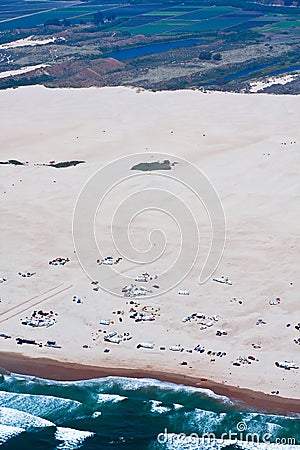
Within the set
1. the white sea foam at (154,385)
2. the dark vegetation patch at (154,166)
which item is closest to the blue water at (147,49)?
the dark vegetation patch at (154,166)

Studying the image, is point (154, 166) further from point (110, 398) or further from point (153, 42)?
point (153, 42)

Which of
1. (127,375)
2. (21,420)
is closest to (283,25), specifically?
(127,375)

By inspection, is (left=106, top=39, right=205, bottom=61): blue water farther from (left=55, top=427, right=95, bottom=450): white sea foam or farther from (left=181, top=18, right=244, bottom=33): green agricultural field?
(left=55, top=427, right=95, bottom=450): white sea foam

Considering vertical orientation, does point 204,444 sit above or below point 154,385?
below

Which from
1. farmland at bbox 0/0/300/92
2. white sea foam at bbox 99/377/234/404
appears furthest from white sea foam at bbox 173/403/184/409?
farmland at bbox 0/0/300/92

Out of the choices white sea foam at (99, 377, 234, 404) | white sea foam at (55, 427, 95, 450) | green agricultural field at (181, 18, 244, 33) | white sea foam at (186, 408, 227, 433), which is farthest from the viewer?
green agricultural field at (181, 18, 244, 33)

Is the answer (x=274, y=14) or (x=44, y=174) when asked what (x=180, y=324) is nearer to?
(x=44, y=174)
